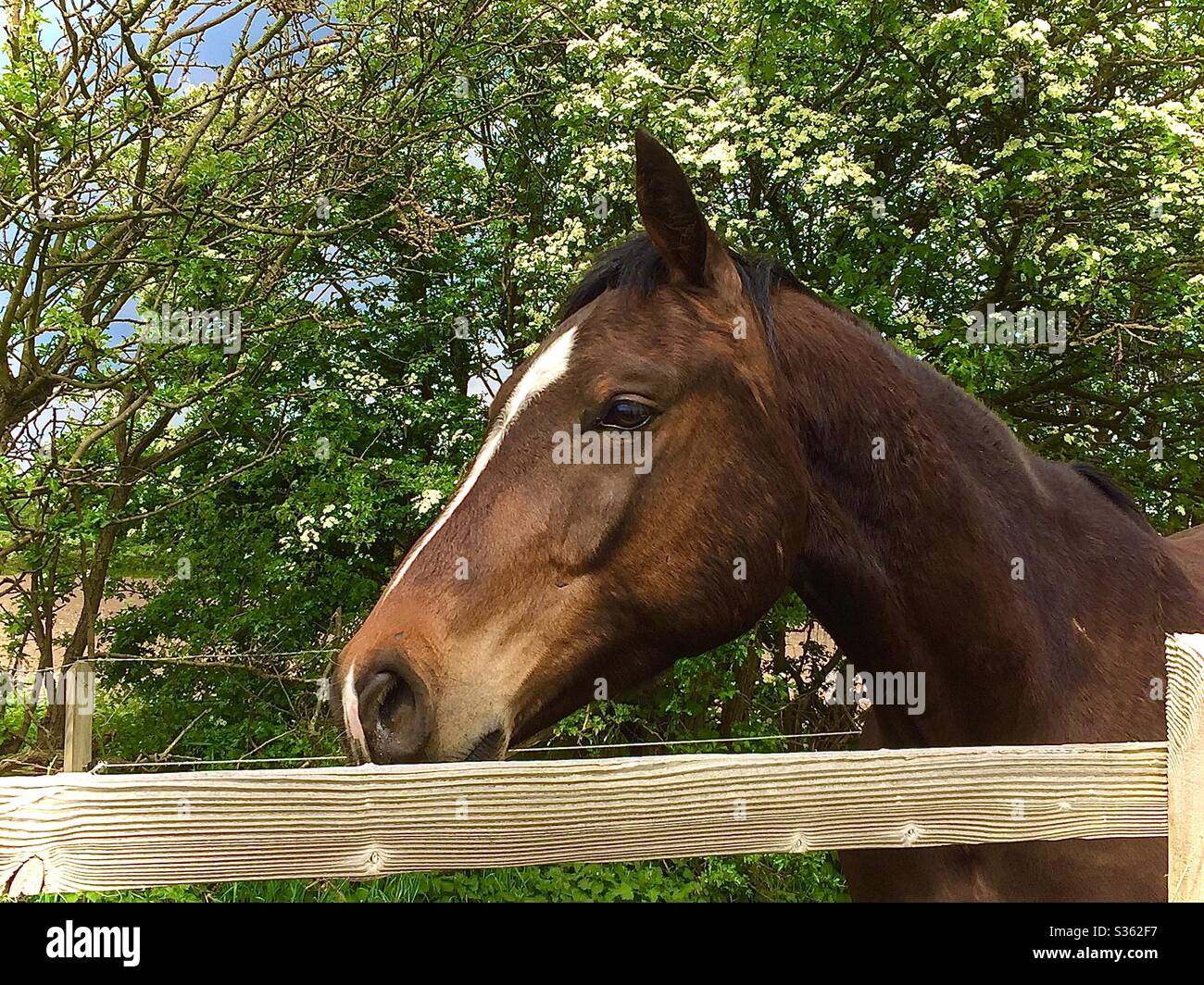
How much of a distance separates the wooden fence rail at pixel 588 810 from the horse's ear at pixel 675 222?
4.22 feet

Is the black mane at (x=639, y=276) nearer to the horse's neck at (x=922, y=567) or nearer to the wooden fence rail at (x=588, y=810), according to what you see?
the horse's neck at (x=922, y=567)

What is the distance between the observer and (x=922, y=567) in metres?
2.28

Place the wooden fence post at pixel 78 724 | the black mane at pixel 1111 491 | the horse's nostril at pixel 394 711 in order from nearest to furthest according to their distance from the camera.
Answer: the horse's nostril at pixel 394 711 < the black mane at pixel 1111 491 < the wooden fence post at pixel 78 724

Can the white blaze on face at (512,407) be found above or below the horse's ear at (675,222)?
below

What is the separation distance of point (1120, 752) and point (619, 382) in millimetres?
1388

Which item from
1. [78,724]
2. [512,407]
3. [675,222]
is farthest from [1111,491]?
[78,724]

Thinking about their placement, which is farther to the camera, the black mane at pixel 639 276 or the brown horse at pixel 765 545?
the black mane at pixel 639 276

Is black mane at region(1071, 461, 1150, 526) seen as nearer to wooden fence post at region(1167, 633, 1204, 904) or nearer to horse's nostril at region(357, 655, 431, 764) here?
wooden fence post at region(1167, 633, 1204, 904)

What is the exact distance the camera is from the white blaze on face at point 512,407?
198cm

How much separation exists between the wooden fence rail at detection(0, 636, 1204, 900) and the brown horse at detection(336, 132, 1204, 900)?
0.25 meters

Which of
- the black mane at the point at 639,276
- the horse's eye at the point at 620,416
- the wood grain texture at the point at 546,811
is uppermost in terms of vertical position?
the black mane at the point at 639,276

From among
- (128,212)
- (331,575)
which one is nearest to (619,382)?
(128,212)

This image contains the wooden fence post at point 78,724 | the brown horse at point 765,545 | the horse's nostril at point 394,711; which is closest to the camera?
the horse's nostril at point 394,711

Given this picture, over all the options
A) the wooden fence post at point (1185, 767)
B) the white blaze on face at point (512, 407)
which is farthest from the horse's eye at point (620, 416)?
the wooden fence post at point (1185, 767)
